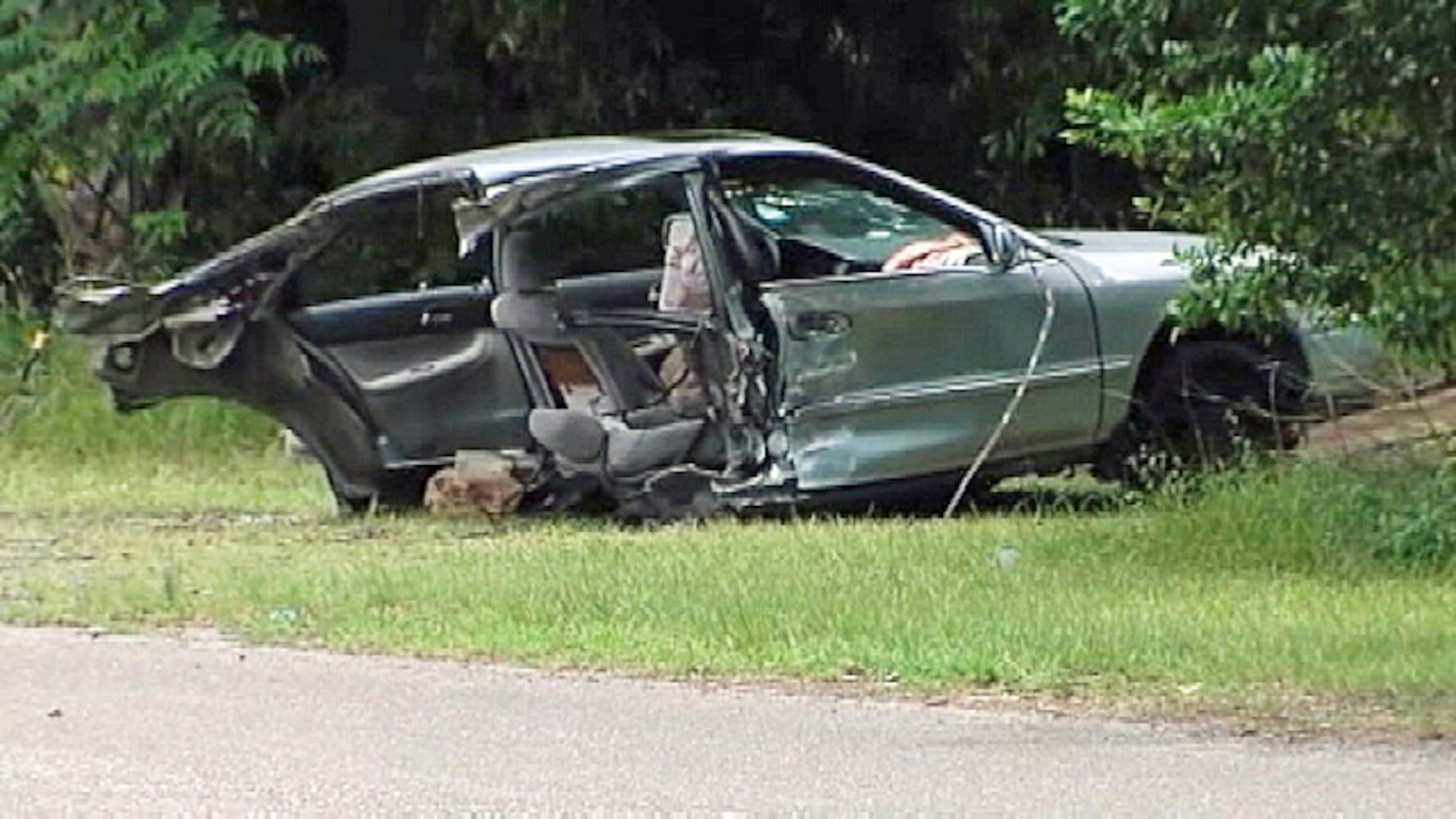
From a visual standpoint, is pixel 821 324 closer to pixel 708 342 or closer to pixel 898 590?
pixel 708 342

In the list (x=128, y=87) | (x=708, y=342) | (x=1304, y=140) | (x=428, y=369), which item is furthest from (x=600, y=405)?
(x=128, y=87)

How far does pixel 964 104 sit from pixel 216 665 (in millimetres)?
11122

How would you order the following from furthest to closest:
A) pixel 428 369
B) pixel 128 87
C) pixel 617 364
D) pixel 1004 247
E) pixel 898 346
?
pixel 128 87 < pixel 428 369 < pixel 617 364 < pixel 1004 247 < pixel 898 346

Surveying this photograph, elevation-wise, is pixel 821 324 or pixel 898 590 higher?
pixel 821 324

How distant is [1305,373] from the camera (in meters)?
13.7

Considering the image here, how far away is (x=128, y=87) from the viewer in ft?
59.8

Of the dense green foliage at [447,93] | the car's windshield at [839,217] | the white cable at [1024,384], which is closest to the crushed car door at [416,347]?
the car's windshield at [839,217]

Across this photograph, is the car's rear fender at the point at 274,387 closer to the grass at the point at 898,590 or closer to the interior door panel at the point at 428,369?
Result: the interior door panel at the point at 428,369

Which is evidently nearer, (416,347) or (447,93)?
(416,347)

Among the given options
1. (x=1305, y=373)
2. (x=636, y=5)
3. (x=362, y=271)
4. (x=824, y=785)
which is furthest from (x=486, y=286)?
(x=824, y=785)

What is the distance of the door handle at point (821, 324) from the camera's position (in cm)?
1330

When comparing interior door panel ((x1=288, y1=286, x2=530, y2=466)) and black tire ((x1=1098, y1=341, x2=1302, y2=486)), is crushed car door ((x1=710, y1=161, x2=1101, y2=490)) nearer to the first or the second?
black tire ((x1=1098, y1=341, x2=1302, y2=486))

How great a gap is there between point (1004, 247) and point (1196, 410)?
47.5 inches

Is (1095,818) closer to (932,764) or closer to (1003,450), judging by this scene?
(932,764)
